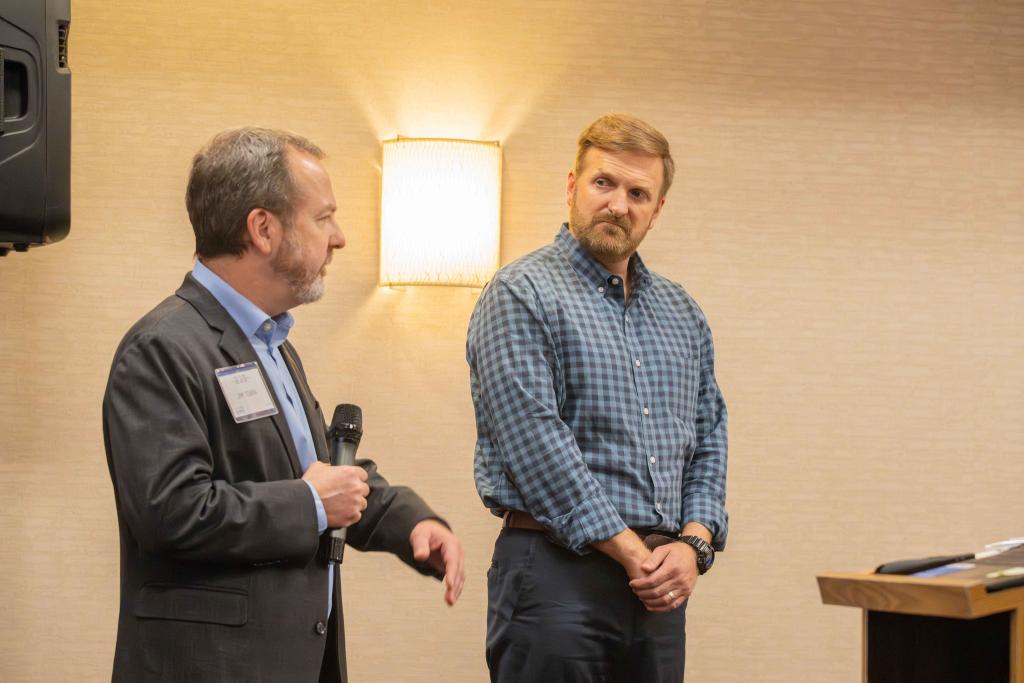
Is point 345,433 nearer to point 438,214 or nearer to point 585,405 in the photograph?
point 585,405

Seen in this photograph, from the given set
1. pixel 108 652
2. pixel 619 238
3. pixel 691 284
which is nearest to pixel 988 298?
pixel 691 284

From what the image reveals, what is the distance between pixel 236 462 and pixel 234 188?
0.40 meters

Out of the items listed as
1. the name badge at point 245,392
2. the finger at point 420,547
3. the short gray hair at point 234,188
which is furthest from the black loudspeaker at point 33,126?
the finger at point 420,547

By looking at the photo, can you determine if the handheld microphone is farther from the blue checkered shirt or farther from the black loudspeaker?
the black loudspeaker

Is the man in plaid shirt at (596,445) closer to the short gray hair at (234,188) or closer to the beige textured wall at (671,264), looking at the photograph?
the short gray hair at (234,188)

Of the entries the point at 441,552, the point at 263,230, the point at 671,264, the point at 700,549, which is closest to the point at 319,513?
the point at 441,552

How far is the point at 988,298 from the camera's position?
353 centimetres

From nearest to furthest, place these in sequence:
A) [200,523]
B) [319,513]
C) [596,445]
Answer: [200,523], [319,513], [596,445]

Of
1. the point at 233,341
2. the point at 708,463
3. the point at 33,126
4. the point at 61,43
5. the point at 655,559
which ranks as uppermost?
the point at 61,43

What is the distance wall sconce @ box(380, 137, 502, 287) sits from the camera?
10.5 feet

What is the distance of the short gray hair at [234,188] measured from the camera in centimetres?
167

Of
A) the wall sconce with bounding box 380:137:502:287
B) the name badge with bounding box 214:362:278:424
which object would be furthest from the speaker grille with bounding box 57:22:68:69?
the wall sconce with bounding box 380:137:502:287

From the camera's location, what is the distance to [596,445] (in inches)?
84.4

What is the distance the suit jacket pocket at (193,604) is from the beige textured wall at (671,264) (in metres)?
1.82
